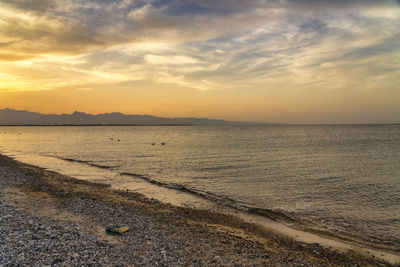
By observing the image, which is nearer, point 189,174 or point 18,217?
point 18,217

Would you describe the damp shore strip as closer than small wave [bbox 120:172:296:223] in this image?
Yes

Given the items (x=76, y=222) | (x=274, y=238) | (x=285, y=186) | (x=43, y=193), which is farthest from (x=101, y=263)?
(x=285, y=186)

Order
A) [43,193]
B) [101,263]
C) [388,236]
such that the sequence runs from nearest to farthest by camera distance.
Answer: [101,263], [388,236], [43,193]

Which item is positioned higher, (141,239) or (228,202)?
(141,239)

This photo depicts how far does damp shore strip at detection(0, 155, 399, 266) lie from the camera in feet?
28.4

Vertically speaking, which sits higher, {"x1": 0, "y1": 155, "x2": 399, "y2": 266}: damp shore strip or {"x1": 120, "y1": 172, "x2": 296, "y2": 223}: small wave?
{"x1": 0, "y1": 155, "x2": 399, "y2": 266}: damp shore strip

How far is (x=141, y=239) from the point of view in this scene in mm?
10484

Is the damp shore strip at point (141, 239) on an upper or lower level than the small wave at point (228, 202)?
upper

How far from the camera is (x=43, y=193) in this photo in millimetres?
17812

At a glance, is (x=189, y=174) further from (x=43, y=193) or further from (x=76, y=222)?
(x=76, y=222)

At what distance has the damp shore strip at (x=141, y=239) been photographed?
28.4ft

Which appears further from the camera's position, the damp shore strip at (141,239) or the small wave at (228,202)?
the small wave at (228,202)

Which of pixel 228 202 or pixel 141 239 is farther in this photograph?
pixel 228 202

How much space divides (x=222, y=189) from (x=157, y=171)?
11.6 meters
